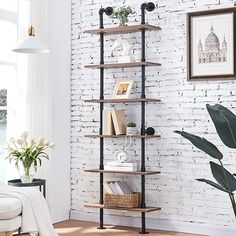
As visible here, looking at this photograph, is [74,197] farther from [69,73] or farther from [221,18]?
[221,18]

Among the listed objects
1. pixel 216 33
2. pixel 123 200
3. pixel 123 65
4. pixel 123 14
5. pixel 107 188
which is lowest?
pixel 123 200

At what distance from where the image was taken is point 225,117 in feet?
6.44

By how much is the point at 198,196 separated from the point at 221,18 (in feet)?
5.79

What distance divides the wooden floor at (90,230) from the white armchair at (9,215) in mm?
1191

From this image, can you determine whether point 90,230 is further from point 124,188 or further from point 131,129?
point 131,129

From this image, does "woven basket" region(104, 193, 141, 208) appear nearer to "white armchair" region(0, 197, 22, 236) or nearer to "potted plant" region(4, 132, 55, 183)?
"potted plant" region(4, 132, 55, 183)

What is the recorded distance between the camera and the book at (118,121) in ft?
18.5

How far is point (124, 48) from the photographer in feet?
18.7

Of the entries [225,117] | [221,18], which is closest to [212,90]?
[221,18]

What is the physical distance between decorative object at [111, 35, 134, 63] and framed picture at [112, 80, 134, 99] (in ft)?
0.75

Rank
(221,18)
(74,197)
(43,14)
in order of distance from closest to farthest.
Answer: (221,18)
(43,14)
(74,197)

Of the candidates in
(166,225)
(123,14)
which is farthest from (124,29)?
(166,225)

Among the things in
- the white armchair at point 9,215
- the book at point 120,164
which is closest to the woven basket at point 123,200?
the book at point 120,164

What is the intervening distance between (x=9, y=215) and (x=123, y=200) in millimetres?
1639
